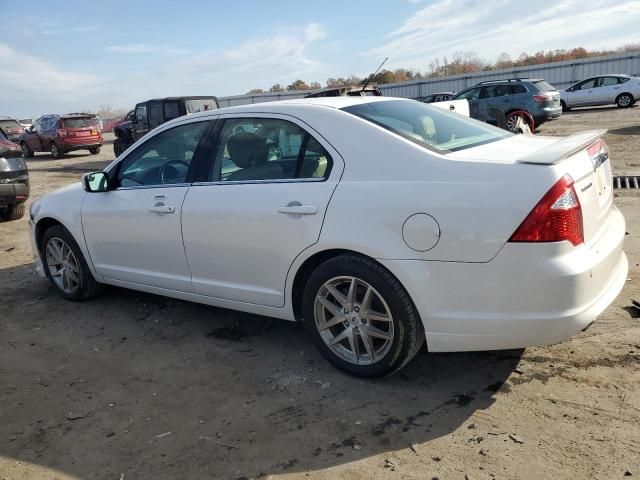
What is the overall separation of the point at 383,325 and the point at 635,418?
135 cm

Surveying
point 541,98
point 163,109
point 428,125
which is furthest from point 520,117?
point 428,125

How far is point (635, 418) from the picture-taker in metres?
2.77

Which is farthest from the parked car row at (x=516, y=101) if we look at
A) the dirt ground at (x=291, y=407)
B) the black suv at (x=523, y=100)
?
the dirt ground at (x=291, y=407)

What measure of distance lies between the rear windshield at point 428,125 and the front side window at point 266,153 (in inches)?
14.2

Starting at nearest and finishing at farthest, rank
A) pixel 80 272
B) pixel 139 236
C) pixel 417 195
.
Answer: pixel 417 195, pixel 139 236, pixel 80 272

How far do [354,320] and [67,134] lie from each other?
67.7 feet

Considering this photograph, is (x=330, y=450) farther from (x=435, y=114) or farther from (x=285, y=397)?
(x=435, y=114)

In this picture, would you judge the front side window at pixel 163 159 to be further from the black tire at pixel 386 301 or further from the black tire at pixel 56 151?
the black tire at pixel 56 151

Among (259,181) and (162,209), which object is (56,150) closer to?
(162,209)

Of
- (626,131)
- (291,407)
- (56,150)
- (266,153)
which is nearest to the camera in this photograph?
(291,407)

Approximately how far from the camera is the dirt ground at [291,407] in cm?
264

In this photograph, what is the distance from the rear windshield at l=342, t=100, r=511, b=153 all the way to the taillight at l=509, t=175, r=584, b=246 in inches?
26.4

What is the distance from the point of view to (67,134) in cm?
2095

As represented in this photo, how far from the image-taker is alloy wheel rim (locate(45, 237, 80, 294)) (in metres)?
5.05
